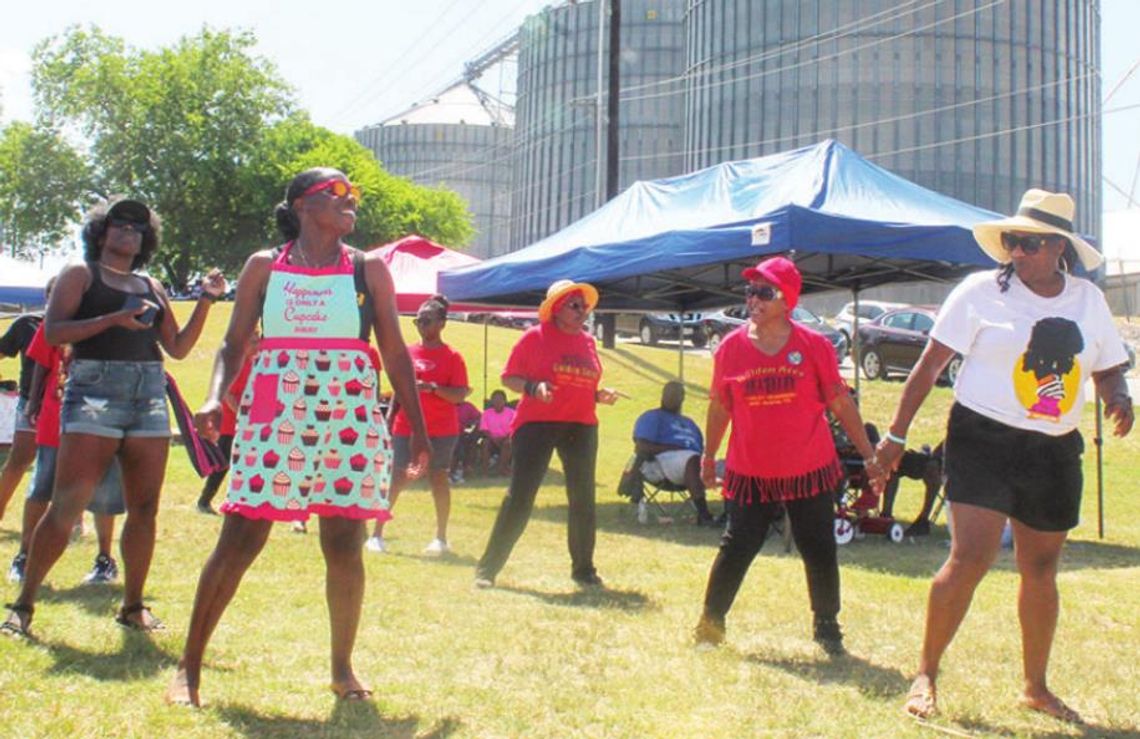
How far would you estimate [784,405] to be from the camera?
17.6 ft

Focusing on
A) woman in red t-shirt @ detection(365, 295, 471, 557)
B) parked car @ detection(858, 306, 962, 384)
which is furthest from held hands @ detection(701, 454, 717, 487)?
parked car @ detection(858, 306, 962, 384)

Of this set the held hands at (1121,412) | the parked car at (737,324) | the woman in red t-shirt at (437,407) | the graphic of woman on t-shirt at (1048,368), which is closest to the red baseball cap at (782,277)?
the graphic of woman on t-shirt at (1048,368)

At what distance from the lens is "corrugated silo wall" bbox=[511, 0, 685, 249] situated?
7006 cm

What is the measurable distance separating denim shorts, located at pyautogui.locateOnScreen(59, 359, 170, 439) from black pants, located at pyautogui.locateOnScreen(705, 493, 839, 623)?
2.56 m

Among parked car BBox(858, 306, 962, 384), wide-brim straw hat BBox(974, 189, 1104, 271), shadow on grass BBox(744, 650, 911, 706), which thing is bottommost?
shadow on grass BBox(744, 650, 911, 706)

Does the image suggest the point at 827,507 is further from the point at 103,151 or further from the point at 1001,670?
the point at 103,151

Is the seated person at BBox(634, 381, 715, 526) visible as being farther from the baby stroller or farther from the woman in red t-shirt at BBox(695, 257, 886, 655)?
the woman in red t-shirt at BBox(695, 257, 886, 655)

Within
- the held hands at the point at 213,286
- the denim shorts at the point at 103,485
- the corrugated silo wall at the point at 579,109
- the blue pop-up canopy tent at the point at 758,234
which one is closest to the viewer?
the held hands at the point at 213,286

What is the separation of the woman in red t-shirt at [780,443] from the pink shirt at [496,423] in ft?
28.7

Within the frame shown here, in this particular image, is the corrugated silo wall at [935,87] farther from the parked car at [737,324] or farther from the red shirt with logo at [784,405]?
the red shirt with logo at [784,405]

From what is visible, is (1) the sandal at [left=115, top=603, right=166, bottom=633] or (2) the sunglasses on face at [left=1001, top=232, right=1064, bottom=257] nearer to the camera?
(2) the sunglasses on face at [left=1001, top=232, right=1064, bottom=257]

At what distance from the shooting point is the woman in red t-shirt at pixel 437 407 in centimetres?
816

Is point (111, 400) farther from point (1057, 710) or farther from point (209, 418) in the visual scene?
point (1057, 710)

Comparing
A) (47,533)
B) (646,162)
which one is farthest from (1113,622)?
(646,162)
